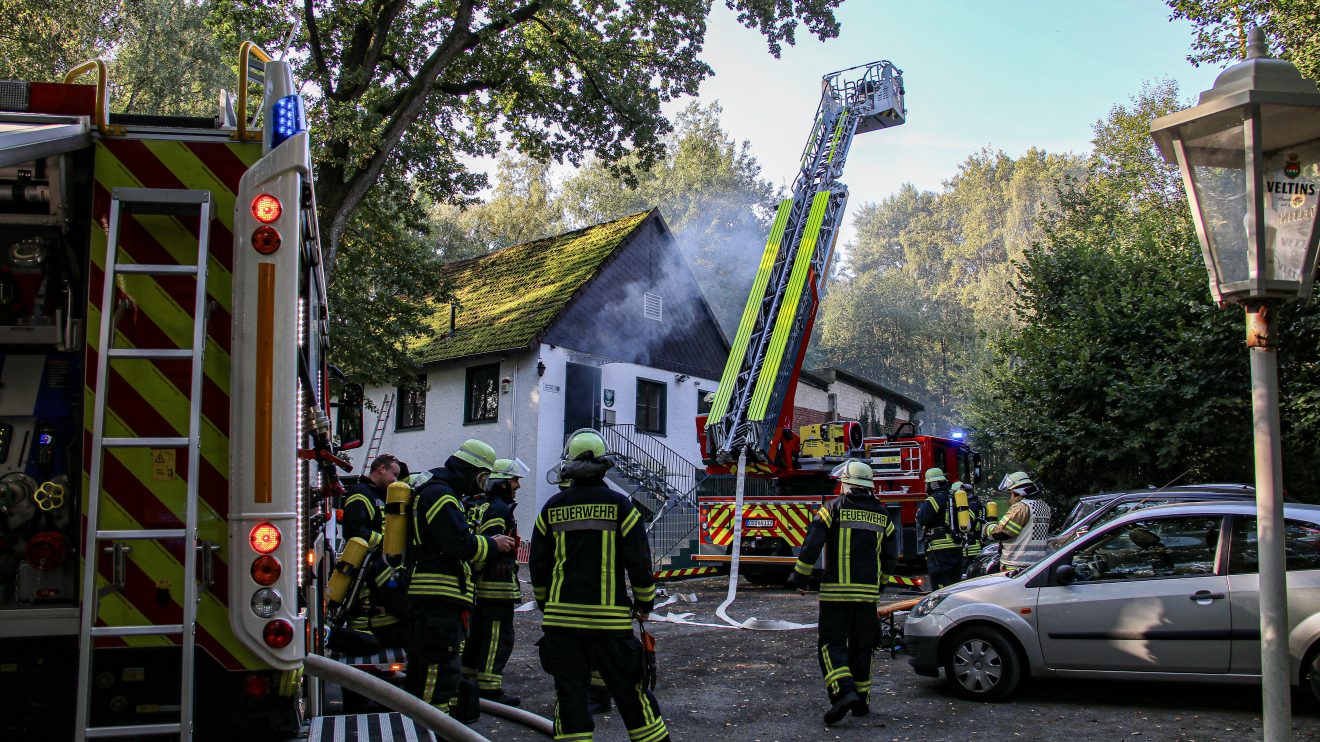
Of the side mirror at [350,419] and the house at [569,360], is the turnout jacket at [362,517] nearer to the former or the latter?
the side mirror at [350,419]

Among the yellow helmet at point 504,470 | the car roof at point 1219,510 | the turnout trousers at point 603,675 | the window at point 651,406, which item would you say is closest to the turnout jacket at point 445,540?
the yellow helmet at point 504,470

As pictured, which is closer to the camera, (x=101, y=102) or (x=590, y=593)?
(x=101, y=102)

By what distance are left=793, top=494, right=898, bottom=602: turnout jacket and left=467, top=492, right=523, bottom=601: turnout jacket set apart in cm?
201

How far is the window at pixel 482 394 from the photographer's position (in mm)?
20594

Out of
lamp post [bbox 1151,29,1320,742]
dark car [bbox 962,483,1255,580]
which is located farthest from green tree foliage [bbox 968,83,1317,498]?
lamp post [bbox 1151,29,1320,742]

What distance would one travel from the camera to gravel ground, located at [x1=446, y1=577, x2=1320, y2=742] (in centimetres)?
616

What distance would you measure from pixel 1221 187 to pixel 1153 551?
140 inches

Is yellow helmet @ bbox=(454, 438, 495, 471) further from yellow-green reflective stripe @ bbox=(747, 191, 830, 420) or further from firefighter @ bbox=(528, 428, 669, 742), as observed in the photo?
yellow-green reflective stripe @ bbox=(747, 191, 830, 420)

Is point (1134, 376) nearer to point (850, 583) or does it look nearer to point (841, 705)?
point (850, 583)

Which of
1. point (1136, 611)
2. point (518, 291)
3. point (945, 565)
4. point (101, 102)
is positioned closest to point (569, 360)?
point (518, 291)

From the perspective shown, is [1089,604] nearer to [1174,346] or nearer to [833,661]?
[833,661]

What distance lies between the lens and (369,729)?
3.92m

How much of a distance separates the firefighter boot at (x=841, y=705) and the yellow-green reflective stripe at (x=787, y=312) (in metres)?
7.30

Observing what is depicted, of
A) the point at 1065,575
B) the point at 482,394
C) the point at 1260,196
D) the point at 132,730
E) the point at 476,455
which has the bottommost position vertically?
the point at 132,730
